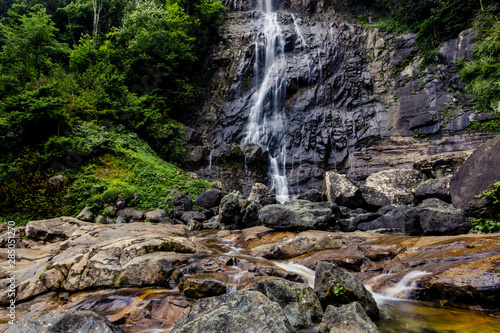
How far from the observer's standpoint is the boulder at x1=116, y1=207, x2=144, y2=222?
38.7ft

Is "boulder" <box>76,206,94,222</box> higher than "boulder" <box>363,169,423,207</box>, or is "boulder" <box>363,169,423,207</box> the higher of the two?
"boulder" <box>363,169,423,207</box>

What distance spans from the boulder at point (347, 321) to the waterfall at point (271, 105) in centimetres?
1397

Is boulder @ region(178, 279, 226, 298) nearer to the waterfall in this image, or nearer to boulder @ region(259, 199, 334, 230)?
boulder @ region(259, 199, 334, 230)

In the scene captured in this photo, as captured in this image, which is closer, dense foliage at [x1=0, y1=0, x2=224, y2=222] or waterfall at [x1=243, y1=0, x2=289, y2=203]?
dense foliage at [x1=0, y1=0, x2=224, y2=222]

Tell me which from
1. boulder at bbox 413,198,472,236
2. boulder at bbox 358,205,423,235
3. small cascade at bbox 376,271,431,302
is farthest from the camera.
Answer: boulder at bbox 358,205,423,235

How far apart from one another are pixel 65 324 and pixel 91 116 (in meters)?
15.5

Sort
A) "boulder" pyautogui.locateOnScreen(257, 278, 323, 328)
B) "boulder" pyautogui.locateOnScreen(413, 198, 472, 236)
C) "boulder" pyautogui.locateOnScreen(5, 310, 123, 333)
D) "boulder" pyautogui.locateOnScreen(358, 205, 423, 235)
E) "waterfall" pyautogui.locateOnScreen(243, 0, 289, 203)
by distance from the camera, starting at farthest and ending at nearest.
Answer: "waterfall" pyautogui.locateOnScreen(243, 0, 289, 203)
"boulder" pyautogui.locateOnScreen(358, 205, 423, 235)
"boulder" pyautogui.locateOnScreen(413, 198, 472, 236)
"boulder" pyautogui.locateOnScreen(257, 278, 323, 328)
"boulder" pyautogui.locateOnScreen(5, 310, 123, 333)

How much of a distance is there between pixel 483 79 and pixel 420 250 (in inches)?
688

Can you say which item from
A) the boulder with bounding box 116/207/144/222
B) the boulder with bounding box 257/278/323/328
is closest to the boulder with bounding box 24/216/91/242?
the boulder with bounding box 116/207/144/222

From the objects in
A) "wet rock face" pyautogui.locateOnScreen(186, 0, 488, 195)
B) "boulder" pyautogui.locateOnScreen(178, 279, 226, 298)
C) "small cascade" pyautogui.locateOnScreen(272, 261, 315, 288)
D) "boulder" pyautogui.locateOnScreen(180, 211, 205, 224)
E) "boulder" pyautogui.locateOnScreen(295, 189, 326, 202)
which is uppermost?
"wet rock face" pyautogui.locateOnScreen(186, 0, 488, 195)

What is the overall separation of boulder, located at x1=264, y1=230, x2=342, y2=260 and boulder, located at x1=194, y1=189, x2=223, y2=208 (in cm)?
669

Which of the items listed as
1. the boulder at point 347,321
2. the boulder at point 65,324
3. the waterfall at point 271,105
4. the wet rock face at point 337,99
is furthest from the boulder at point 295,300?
the wet rock face at point 337,99

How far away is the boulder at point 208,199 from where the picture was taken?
12969 millimetres

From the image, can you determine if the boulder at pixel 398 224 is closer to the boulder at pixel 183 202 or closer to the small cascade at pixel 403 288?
the small cascade at pixel 403 288
